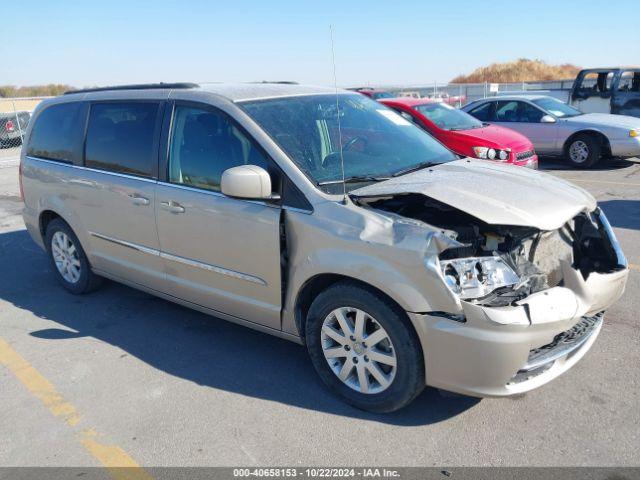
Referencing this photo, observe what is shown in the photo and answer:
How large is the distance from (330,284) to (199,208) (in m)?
1.07

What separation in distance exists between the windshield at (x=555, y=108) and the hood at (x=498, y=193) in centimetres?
866

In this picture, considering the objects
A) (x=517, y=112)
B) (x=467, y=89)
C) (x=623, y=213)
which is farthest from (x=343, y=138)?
(x=467, y=89)

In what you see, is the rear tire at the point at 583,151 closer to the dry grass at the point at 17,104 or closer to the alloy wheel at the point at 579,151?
the alloy wheel at the point at 579,151

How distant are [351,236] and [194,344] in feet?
5.90

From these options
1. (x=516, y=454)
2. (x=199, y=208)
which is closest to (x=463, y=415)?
(x=516, y=454)

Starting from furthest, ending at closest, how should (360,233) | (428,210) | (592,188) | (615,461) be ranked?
(592,188) < (428,210) < (360,233) < (615,461)

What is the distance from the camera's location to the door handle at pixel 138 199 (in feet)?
13.4

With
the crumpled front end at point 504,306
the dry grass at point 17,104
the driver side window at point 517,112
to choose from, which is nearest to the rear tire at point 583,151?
the driver side window at point 517,112

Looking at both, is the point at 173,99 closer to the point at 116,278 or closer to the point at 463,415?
the point at 116,278

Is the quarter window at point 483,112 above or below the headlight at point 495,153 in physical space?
above

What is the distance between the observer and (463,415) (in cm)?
317

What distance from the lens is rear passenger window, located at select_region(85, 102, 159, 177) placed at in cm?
414

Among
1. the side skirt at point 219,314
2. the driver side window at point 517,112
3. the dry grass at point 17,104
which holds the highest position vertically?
the dry grass at point 17,104

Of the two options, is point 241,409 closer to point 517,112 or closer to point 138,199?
point 138,199
